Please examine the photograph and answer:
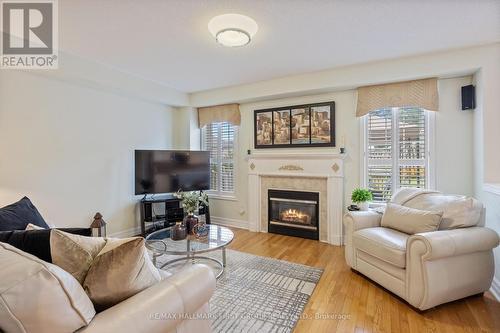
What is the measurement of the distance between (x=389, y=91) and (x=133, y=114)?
12.8 feet

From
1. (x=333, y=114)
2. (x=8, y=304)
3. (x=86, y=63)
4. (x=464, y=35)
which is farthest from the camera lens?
(x=333, y=114)

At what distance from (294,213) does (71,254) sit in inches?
132

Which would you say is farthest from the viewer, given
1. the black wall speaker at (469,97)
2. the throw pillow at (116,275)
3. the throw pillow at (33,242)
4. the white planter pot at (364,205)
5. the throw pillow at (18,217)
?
the white planter pot at (364,205)

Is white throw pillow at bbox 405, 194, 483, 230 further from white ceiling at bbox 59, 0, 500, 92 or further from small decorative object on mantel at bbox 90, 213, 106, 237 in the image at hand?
small decorative object on mantel at bbox 90, 213, 106, 237

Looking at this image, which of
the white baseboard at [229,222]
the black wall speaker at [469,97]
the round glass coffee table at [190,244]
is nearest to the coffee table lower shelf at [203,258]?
the round glass coffee table at [190,244]

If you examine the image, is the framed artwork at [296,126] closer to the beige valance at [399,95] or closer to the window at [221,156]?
the beige valance at [399,95]

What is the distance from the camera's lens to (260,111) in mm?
4324

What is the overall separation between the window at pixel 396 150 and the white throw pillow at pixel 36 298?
11.8ft

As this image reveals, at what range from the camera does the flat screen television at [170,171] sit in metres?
3.81

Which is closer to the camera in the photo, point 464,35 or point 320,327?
point 320,327

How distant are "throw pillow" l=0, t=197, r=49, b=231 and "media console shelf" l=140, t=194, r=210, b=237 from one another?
196cm

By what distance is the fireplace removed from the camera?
388 centimetres

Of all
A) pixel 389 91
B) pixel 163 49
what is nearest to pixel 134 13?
pixel 163 49

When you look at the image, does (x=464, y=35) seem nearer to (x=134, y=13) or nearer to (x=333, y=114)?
(x=333, y=114)
